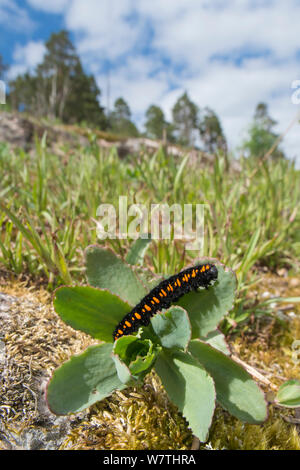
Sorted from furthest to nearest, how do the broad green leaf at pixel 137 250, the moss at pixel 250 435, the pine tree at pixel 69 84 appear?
1. the pine tree at pixel 69 84
2. the broad green leaf at pixel 137 250
3. the moss at pixel 250 435

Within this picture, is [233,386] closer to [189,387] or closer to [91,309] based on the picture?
[189,387]

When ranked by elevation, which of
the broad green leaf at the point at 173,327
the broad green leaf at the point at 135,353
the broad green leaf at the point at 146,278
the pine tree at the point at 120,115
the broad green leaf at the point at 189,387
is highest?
the pine tree at the point at 120,115

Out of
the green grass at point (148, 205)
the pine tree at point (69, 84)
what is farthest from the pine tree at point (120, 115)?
the green grass at point (148, 205)

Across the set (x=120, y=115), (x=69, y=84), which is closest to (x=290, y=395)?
(x=69, y=84)

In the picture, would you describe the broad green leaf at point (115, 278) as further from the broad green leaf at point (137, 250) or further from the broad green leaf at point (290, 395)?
the broad green leaf at point (290, 395)

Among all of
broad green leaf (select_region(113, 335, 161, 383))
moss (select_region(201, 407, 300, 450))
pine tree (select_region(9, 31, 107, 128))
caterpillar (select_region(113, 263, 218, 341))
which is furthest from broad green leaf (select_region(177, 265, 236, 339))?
pine tree (select_region(9, 31, 107, 128))

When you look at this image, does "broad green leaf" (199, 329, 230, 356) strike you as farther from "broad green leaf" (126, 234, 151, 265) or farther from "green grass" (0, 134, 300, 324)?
"broad green leaf" (126, 234, 151, 265)

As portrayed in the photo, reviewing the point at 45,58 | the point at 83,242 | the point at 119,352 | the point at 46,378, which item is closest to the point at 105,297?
the point at 119,352

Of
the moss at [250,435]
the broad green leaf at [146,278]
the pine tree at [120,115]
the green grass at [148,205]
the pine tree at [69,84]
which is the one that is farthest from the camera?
the pine tree at [120,115]
